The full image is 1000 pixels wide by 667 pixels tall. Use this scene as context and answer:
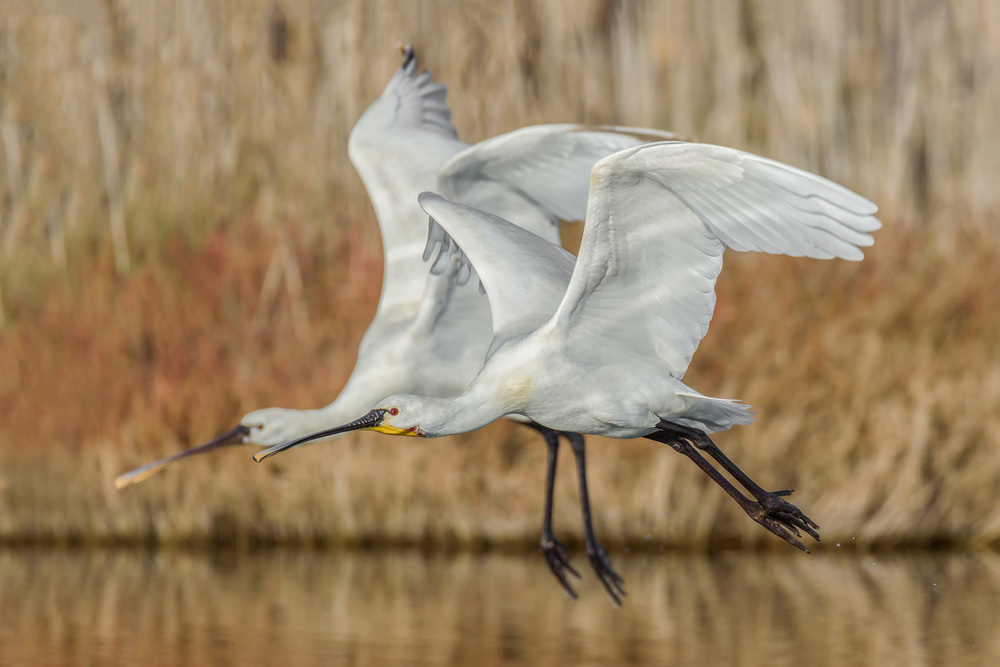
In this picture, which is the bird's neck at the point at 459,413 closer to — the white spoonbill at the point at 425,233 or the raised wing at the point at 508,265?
the raised wing at the point at 508,265

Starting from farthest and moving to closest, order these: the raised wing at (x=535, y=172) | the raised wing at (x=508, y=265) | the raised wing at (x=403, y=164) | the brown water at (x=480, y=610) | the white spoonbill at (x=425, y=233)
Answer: the raised wing at (x=403, y=164) → the brown water at (x=480, y=610) → the white spoonbill at (x=425, y=233) → the raised wing at (x=535, y=172) → the raised wing at (x=508, y=265)

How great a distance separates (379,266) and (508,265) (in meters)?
4.29

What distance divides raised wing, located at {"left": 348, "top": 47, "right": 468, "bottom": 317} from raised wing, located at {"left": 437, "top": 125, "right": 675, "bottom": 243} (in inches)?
14.1

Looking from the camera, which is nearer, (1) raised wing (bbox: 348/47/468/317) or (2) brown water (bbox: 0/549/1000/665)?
(2) brown water (bbox: 0/549/1000/665)

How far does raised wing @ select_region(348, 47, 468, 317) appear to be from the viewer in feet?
23.6

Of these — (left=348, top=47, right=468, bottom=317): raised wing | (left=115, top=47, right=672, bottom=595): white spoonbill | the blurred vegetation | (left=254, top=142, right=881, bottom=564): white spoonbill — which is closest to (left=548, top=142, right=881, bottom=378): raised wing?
(left=254, top=142, right=881, bottom=564): white spoonbill

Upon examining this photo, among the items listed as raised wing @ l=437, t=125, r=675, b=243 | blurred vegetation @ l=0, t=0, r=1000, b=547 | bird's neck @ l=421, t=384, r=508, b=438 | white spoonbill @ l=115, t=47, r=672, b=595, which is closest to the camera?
bird's neck @ l=421, t=384, r=508, b=438

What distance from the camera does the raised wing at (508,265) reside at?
18.4ft

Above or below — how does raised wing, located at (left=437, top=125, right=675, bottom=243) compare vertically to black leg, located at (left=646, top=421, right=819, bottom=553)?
above

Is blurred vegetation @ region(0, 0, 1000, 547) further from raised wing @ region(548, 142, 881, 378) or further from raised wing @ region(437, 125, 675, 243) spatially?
raised wing @ region(548, 142, 881, 378)

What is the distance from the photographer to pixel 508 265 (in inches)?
226

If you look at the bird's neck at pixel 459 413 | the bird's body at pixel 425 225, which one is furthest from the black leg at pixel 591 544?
the bird's neck at pixel 459 413

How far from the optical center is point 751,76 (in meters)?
10.8

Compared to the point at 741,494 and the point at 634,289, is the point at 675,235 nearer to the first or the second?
the point at 634,289
